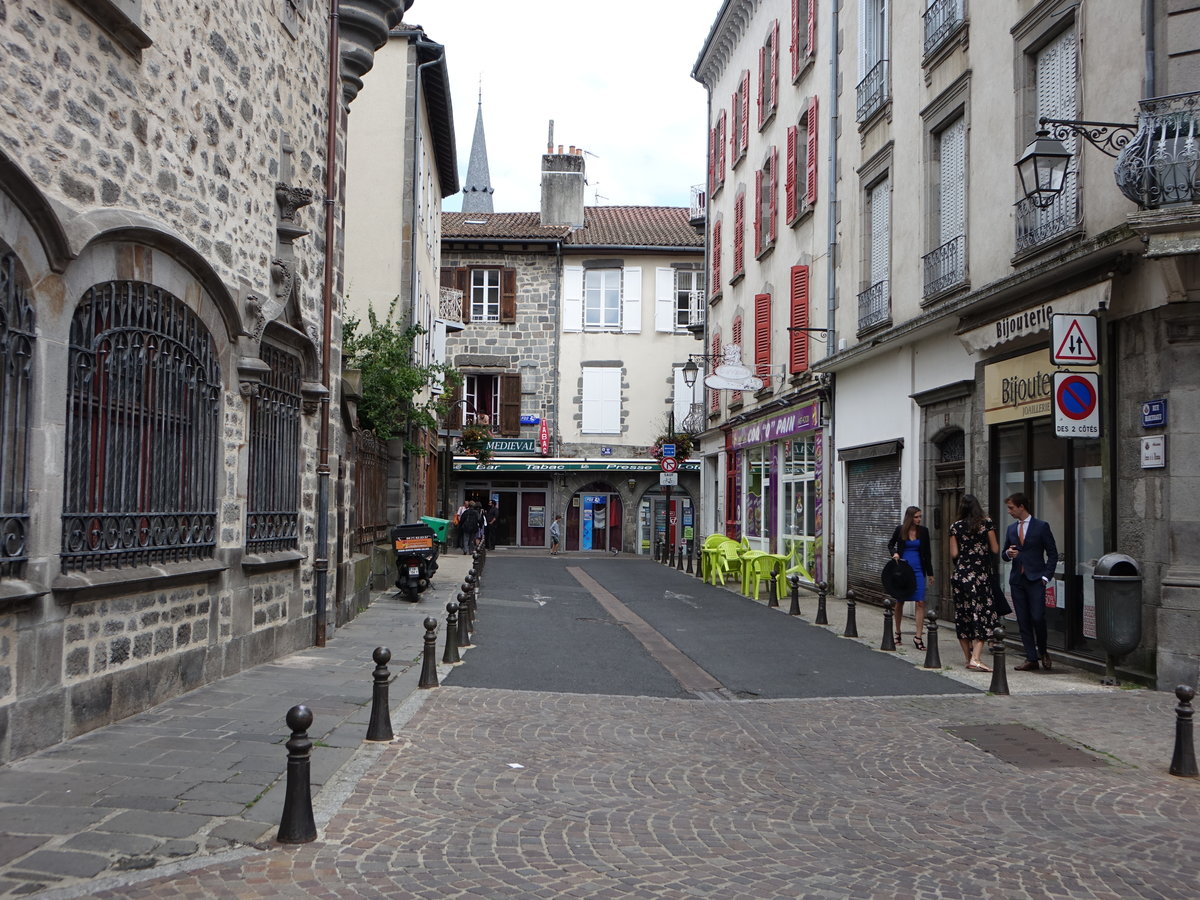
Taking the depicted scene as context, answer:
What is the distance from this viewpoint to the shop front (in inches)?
807

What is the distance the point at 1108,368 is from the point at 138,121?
8161 millimetres

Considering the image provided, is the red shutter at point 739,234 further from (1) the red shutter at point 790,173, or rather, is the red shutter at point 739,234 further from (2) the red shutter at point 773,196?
(1) the red shutter at point 790,173

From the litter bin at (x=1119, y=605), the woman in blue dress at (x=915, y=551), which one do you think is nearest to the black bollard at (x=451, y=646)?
the woman in blue dress at (x=915, y=551)

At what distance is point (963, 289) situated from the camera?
539 inches

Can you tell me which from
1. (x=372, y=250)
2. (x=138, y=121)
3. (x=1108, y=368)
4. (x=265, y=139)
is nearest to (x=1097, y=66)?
(x=1108, y=368)

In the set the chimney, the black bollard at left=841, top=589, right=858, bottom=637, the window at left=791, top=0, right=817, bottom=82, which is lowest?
the black bollard at left=841, top=589, right=858, bottom=637

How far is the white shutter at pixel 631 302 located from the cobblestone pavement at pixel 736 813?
101 feet

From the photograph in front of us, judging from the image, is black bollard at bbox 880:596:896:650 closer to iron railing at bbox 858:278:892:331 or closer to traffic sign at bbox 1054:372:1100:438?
traffic sign at bbox 1054:372:1100:438

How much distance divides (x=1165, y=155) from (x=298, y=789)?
26.3ft

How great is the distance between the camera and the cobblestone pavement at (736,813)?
467 cm

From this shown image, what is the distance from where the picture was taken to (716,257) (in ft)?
97.1

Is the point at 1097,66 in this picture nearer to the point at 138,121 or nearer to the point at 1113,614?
the point at 1113,614

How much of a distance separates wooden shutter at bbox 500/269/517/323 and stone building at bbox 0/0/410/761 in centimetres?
2681

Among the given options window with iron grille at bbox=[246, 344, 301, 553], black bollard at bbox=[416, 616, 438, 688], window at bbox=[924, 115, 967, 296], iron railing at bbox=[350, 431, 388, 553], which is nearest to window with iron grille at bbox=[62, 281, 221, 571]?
window with iron grille at bbox=[246, 344, 301, 553]
